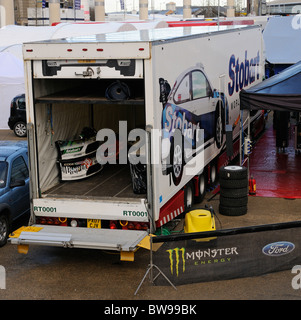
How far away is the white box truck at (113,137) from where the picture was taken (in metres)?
8.95

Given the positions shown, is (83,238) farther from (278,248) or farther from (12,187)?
(278,248)

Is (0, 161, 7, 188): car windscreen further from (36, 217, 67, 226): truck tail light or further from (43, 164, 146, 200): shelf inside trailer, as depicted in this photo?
(36, 217, 67, 226): truck tail light

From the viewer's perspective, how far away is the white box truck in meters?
8.95

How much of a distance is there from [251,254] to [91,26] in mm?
29629

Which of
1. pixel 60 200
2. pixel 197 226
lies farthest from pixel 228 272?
pixel 60 200

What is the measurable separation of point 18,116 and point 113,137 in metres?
11.6

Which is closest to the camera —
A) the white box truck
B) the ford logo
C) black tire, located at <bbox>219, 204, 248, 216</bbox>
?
the ford logo

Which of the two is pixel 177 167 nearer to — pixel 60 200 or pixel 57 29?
pixel 60 200

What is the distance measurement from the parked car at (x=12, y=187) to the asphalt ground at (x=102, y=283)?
505 mm

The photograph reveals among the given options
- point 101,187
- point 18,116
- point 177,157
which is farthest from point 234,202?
point 18,116

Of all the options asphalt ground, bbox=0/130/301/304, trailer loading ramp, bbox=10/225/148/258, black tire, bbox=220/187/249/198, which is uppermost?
trailer loading ramp, bbox=10/225/148/258

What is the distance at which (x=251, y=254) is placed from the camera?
8.55 metres

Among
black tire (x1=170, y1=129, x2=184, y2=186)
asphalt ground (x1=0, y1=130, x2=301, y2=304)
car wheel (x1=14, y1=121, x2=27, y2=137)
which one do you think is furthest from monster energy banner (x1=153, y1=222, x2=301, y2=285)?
car wheel (x1=14, y1=121, x2=27, y2=137)

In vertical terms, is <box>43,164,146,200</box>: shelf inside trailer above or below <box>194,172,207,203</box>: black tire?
above
